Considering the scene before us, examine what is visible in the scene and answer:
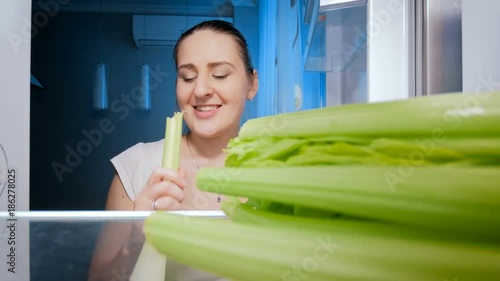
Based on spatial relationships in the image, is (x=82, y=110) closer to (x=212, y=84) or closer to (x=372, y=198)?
(x=212, y=84)

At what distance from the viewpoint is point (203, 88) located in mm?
1304

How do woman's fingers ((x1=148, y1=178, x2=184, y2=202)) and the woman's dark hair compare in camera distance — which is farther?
the woman's dark hair

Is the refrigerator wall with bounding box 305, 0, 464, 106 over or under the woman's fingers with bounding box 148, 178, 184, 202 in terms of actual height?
over

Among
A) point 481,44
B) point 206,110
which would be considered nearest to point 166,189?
point 481,44

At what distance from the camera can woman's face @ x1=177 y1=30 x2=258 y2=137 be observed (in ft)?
4.30

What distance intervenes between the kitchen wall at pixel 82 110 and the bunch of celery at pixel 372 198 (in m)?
2.10

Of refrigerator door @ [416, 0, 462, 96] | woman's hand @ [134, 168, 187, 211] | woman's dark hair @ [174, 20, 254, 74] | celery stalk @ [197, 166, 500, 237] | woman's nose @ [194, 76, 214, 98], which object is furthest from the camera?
woman's dark hair @ [174, 20, 254, 74]

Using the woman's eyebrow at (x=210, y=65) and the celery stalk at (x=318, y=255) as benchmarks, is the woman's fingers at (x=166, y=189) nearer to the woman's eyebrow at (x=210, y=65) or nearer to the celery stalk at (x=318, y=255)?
the celery stalk at (x=318, y=255)

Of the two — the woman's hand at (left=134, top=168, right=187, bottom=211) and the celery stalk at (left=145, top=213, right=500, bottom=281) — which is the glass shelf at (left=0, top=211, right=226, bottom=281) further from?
the celery stalk at (left=145, top=213, right=500, bottom=281)

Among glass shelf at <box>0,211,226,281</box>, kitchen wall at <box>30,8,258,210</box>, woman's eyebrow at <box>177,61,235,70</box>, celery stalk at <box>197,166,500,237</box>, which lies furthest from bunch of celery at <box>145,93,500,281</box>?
kitchen wall at <box>30,8,258,210</box>

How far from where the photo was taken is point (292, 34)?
1652mm

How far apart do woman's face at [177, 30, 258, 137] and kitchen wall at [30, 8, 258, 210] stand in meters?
0.89

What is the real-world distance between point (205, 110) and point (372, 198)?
1.17 meters

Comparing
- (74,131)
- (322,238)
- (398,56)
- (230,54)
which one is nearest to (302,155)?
(322,238)
